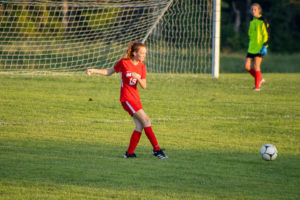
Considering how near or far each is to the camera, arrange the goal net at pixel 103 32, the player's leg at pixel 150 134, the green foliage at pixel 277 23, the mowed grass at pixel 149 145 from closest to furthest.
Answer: the mowed grass at pixel 149 145 → the player's leg at pixel 150 134 → the goal net at pixel 103 32 → the green foliage at pixel 277 23

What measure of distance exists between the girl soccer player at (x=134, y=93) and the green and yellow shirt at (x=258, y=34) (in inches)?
282

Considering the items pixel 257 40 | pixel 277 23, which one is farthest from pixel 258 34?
pixel 277 23

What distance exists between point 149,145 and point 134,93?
1003 millimetres

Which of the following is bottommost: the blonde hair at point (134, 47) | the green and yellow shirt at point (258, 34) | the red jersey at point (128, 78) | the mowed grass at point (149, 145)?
the mowed grass at point (149, 145)

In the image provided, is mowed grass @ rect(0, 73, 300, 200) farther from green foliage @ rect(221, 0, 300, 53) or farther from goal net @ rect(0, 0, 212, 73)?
green foliage @ rect(221, 0, 300, 53)

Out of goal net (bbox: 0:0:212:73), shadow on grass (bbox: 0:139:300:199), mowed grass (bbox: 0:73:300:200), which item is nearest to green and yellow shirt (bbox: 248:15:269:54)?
mowed grass (bbox: 0:73:300:200)

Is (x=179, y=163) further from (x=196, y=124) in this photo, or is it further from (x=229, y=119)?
(x=229, y=119)

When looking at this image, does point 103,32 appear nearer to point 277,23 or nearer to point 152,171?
point 152,171

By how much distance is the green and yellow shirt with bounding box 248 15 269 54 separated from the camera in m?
12.8

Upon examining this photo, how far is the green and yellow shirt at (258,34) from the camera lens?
1278 centimetres

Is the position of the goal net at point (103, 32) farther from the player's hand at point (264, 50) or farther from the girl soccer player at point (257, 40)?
the player's hand at point (264, 50)

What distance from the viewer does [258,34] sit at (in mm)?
12875

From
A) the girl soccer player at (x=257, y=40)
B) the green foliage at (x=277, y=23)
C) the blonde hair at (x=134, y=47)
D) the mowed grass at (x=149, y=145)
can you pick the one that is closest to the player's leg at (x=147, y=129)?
the mowed grass at (x=149, y=145)

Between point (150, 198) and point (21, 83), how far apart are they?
9871mm
